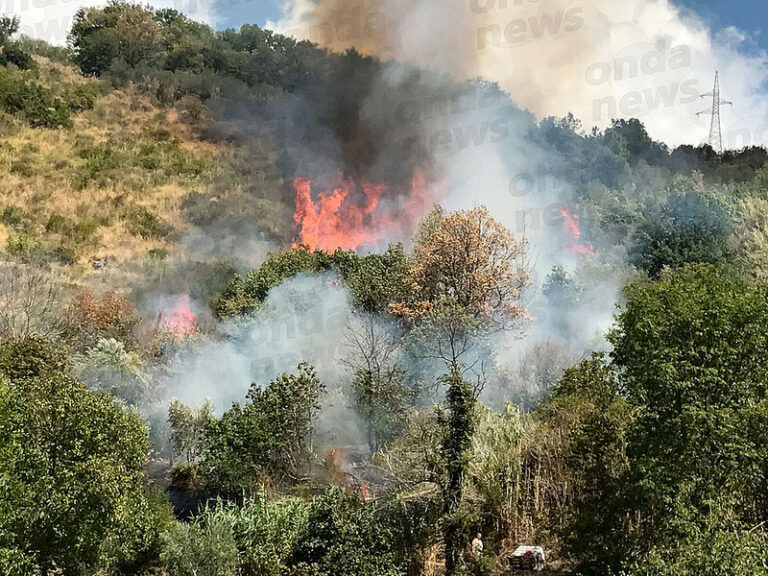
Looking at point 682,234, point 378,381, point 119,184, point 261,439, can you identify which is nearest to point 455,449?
point 261,439

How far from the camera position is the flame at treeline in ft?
154

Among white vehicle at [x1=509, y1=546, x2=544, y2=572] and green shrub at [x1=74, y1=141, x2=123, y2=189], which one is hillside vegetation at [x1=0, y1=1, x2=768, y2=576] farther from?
white vehicle at [x1=509, y1=546, x2=544, y2=572]

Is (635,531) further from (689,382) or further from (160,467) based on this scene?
(160,467)

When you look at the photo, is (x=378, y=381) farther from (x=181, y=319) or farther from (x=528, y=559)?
(x=181, y=319)

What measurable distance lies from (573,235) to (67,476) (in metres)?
34.6

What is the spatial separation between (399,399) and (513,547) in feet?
21.2

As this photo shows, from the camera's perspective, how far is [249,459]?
56.5 feet

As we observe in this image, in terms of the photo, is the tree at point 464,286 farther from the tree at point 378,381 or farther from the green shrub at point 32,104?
the green shrub at point 32,104

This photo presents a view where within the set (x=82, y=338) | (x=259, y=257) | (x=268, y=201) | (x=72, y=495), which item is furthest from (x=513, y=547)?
(x=268, y=201)

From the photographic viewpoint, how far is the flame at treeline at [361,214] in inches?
1845

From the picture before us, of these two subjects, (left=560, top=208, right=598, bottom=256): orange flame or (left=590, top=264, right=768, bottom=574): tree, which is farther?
(left=560, top=208, right=598, bottom=256): orange flame

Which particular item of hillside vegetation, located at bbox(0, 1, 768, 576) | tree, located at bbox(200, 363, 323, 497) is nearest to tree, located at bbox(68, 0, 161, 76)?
hillside vegetation, located at bbox(0, 1, 768, 576)

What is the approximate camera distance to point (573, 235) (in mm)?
42188

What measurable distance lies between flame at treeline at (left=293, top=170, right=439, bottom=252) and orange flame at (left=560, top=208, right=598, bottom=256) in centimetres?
853
